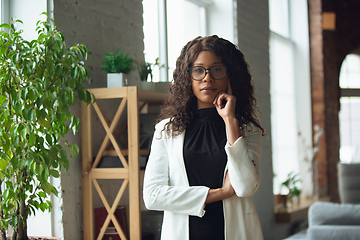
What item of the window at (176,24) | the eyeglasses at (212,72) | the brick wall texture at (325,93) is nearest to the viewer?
the eyeglasses at (212,72)

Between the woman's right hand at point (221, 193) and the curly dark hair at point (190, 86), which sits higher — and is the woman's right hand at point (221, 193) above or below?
below

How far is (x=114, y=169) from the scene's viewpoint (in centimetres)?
221

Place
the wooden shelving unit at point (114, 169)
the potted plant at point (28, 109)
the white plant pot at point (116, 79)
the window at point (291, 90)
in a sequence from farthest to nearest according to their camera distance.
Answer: the window at point (291, 90) < the white plant pot at point (116, 79) < the wooden shelving unit at point (114, 169) < the potted plant at point (28, 109)

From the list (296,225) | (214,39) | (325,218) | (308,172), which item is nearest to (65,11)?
(214,39)

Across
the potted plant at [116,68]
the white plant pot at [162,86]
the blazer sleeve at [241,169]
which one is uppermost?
the potted plant at [116,68]

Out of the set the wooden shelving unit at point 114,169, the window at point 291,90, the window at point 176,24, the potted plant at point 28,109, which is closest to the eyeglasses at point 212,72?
the potted plant at point 28,109

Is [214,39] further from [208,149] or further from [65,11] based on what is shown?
[65,11]

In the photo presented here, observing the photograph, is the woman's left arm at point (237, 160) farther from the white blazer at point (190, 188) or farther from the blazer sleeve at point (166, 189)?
the blazer sleeve at point (166, 189)

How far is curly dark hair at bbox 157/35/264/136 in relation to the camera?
57.6 inches

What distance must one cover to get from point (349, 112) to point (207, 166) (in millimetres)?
6785

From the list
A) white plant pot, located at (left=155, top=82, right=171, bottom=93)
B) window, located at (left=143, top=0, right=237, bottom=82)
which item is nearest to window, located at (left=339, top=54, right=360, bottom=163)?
window, located at (left=143, top=0, right=237, bottom=82)

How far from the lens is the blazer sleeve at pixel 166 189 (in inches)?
54.1

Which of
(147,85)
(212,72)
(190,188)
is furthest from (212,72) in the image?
(147,85)

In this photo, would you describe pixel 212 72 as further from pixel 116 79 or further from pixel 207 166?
pixel 116 79
